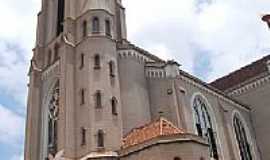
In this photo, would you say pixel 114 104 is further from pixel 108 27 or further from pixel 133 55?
pixel 108 27

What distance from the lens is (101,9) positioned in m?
32.6

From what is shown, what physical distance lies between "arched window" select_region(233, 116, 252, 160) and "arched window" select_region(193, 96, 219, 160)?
4524mm

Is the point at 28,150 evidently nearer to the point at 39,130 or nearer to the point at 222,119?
the point at 39,130

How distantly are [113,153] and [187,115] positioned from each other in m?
8.63

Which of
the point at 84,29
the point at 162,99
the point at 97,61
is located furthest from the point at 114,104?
the point at 84,29

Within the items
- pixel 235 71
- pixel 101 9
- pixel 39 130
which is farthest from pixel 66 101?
pixel 235 71

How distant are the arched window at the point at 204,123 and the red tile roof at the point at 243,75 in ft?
34.8

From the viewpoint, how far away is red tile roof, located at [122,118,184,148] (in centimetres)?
2556

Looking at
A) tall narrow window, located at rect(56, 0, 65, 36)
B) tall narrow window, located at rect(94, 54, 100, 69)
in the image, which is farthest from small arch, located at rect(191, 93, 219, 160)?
tall narrow window, located at rect(56, 0, 65, 36)

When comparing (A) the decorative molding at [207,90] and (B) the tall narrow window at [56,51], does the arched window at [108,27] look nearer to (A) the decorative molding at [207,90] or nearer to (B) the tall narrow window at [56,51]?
(B) the tall narrow window at [56,51]

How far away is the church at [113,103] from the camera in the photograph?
2655 cm

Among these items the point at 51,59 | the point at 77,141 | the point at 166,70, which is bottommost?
the point at 77,141

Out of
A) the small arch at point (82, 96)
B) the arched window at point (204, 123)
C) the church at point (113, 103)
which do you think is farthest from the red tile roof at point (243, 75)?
the small arch at point (82, 96)

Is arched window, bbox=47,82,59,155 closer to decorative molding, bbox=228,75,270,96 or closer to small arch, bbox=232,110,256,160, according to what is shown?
small arch, bbox=232,110,256,160
